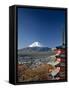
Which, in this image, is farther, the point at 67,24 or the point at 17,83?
the point at 67,24

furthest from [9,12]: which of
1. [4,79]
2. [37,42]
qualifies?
[4,79]

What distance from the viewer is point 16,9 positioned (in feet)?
8.13

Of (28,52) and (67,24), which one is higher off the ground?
(67,24)

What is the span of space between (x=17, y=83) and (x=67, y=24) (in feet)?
2.00

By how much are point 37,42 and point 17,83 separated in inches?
13.4

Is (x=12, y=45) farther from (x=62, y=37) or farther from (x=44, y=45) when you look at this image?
(x=62, y=37)

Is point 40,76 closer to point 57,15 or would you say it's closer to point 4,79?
point 4,79

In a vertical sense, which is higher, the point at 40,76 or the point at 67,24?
the point at 67,24

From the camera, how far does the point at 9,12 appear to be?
2592mm

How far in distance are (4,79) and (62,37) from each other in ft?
1.82

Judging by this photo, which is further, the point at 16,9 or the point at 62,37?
the point at 62,37

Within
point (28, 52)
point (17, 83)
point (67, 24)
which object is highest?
point (67, 24)

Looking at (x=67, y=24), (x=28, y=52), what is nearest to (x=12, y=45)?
(x=28, y=52)

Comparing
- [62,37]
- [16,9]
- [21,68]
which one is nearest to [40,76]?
[21,68]
